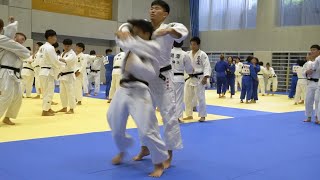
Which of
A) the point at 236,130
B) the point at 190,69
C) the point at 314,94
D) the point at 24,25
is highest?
the point at 24,25

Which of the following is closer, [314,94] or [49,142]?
[49,142]

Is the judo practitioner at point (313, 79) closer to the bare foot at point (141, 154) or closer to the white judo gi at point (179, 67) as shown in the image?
the white judo gi at point (179, 67)

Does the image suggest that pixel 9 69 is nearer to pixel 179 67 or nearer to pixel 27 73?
pixel 179 67

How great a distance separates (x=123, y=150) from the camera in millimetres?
3848

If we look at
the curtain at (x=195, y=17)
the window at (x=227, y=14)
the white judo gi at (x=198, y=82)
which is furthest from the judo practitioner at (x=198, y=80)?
the curtain at (x=195, y=17)

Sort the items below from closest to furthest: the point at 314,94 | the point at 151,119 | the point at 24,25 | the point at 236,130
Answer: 1. the point at 151,119
2. the point at 236,130
3. the point at 314,94
4. the point at 24,25

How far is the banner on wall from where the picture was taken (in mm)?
17236

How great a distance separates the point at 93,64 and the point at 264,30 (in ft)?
34.4

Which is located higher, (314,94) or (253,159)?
(314,94)

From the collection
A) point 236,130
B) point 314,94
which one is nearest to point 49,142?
point 236,130

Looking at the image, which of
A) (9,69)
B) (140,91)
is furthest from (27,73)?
(140,91)

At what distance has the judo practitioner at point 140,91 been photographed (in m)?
3.48

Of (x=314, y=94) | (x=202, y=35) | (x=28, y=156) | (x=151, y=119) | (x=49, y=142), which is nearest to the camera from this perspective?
(x=151, y=119)

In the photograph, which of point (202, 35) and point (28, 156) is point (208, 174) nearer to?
point (28, 156)
